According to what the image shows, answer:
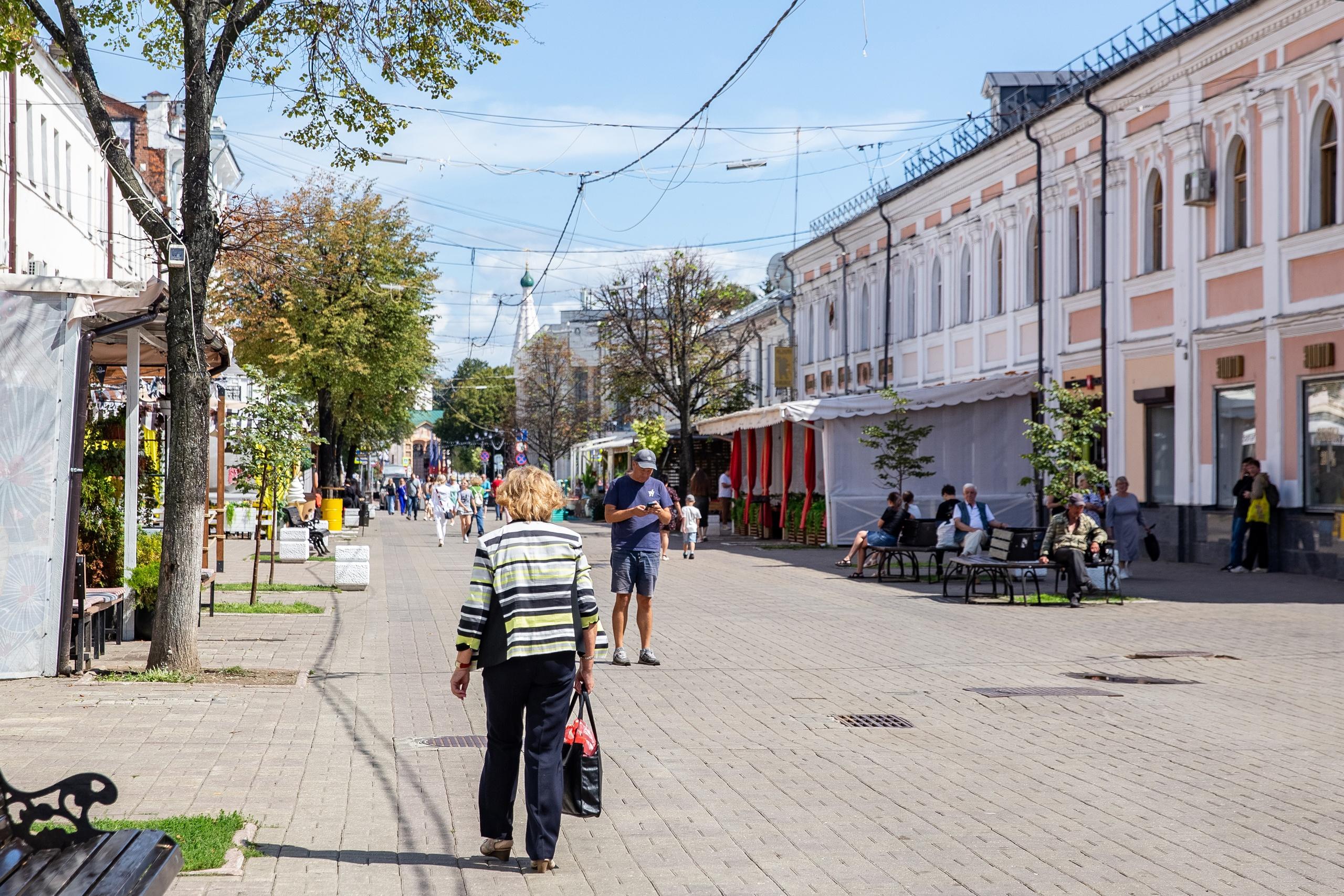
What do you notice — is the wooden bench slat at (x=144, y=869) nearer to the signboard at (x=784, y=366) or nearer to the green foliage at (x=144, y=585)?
the green foliage at (x=144, y=585)

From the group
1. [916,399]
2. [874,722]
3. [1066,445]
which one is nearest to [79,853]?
[874,722]

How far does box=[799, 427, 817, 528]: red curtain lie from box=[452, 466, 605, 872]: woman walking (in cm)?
2686

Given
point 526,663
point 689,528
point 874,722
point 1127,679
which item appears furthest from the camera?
point 689,528

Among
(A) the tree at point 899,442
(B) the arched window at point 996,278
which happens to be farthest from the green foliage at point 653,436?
(A) the tree at point 899,442

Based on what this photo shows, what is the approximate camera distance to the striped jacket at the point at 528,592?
6.06m

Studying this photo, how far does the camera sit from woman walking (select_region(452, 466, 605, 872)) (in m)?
6.04

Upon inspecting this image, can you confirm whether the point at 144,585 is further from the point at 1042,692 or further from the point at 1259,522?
the point at 1259,522

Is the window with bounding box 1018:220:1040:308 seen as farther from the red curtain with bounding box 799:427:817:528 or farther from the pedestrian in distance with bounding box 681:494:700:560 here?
the pedestrian in distance with bounding box 681:494:700:560

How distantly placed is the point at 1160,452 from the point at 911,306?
1433 centimetres

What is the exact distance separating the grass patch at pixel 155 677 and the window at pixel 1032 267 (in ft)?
80.7

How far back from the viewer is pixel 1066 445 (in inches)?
800

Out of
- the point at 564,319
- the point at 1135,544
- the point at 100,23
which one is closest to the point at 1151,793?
the point at 100,23

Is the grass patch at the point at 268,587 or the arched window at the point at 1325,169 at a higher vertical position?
the arched window at the point at 1325,169

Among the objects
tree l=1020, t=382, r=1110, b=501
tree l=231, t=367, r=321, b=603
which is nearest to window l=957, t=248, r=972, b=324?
tree l=1020, t=382, r=1110, b=501
